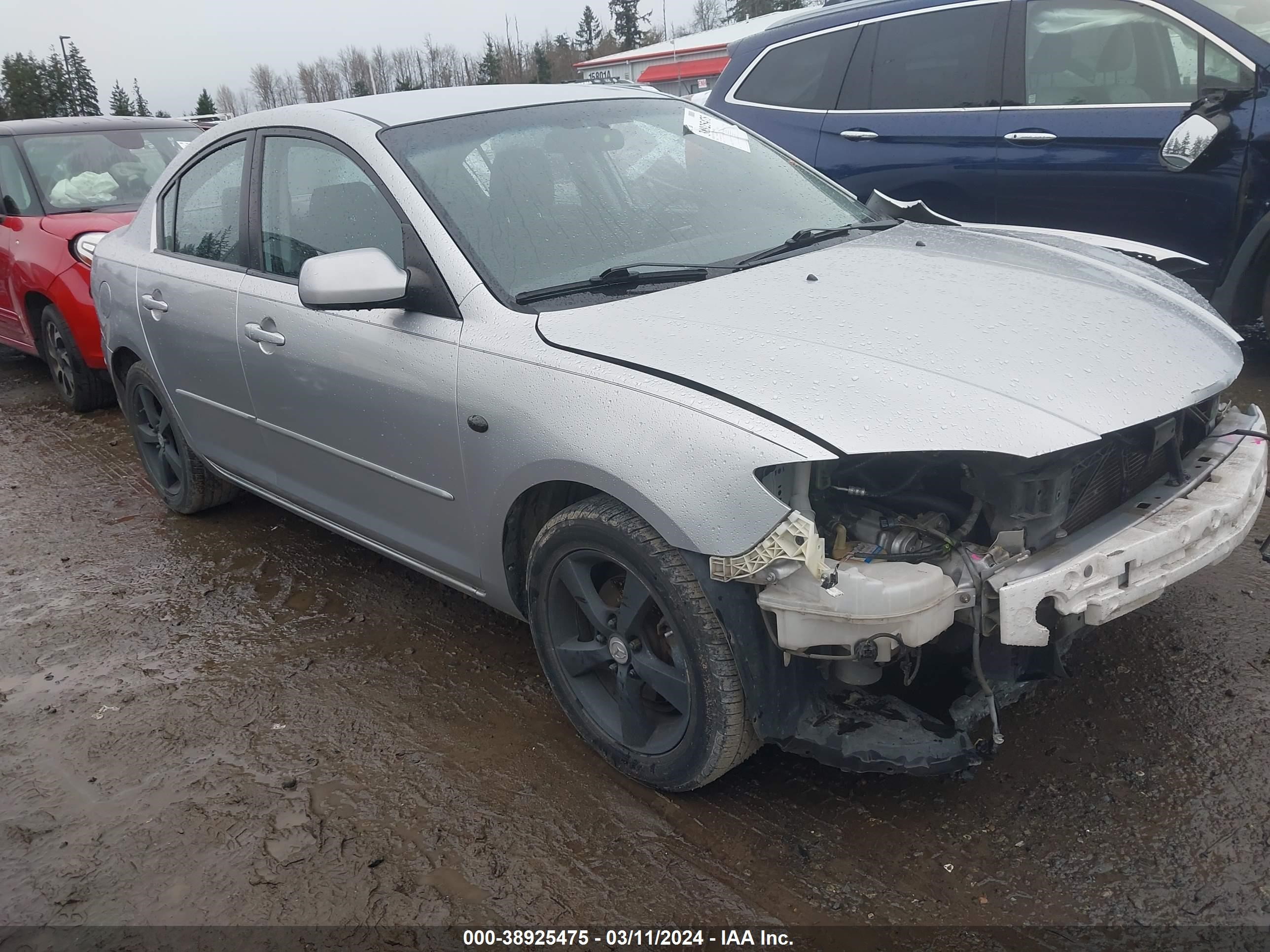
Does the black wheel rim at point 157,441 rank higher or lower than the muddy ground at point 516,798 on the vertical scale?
higher

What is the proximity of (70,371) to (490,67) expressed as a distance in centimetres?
5955

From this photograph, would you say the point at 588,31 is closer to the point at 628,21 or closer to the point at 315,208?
the point at 628,21

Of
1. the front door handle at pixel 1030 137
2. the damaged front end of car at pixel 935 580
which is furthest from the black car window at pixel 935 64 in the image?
the damaged front end of car at pixel 935 580

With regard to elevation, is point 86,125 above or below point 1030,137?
above

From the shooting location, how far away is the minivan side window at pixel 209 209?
12.8 feet

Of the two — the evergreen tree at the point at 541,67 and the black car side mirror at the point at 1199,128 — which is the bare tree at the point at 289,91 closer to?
the evergreen tree at the point at 541,67

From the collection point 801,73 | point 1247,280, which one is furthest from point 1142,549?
point 801,73

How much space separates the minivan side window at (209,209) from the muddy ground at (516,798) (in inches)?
56.8

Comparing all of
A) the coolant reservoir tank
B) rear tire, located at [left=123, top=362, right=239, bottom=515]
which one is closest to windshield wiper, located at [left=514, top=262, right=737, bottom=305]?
the coolant reservoir tank

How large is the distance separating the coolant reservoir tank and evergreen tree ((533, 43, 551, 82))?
191 ft

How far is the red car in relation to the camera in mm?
6535

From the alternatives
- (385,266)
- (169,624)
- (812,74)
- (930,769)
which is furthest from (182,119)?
(930,769)

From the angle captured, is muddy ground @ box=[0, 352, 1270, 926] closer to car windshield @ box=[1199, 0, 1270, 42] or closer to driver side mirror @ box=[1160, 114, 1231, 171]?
driver side mirror @ box=[1160, 114, 1231, 171]

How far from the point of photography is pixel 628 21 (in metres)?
80.2
